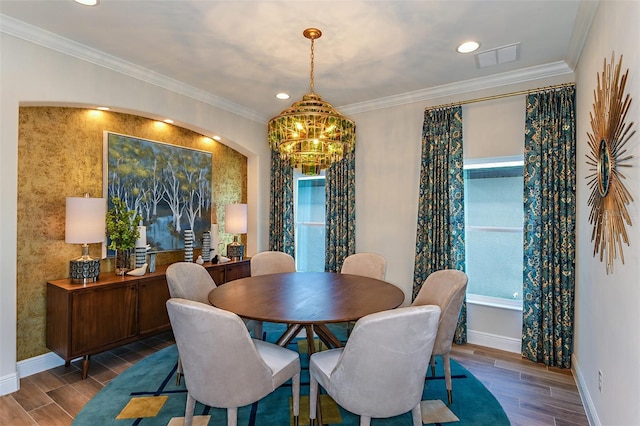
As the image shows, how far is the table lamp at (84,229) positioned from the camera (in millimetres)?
2912

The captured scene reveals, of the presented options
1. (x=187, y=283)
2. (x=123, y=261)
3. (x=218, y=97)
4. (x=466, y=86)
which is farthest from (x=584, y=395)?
(x=218, y=97)

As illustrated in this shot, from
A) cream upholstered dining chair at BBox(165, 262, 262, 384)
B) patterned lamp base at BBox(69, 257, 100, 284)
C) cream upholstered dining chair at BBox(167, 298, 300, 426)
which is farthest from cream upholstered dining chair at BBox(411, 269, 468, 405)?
patterned lamp base at BBox(69, 257, 100, 284)

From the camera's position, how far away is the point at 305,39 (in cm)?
284

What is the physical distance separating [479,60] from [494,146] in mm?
934

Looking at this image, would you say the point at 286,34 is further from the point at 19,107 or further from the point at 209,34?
the point at 19,107

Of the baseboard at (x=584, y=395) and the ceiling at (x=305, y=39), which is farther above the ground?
the ceiling at (x=305, y=39)

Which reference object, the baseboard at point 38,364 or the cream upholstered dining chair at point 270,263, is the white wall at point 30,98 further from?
the cream upholstered dining chair at point 270,263

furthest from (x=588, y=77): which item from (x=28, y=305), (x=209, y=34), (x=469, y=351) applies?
(x=28, y=305)

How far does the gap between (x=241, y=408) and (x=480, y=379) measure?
79.7 inches

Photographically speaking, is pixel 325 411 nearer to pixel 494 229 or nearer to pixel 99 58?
pixel 494 229

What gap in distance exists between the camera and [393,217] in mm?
4309

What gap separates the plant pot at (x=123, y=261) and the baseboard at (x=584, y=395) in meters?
4.01

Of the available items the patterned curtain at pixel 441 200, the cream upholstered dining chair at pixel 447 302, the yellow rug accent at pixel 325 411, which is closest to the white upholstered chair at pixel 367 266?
the patterned curtain at pixel 441 200

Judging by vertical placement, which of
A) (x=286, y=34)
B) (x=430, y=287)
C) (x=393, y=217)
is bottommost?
(x=430, y=287)
